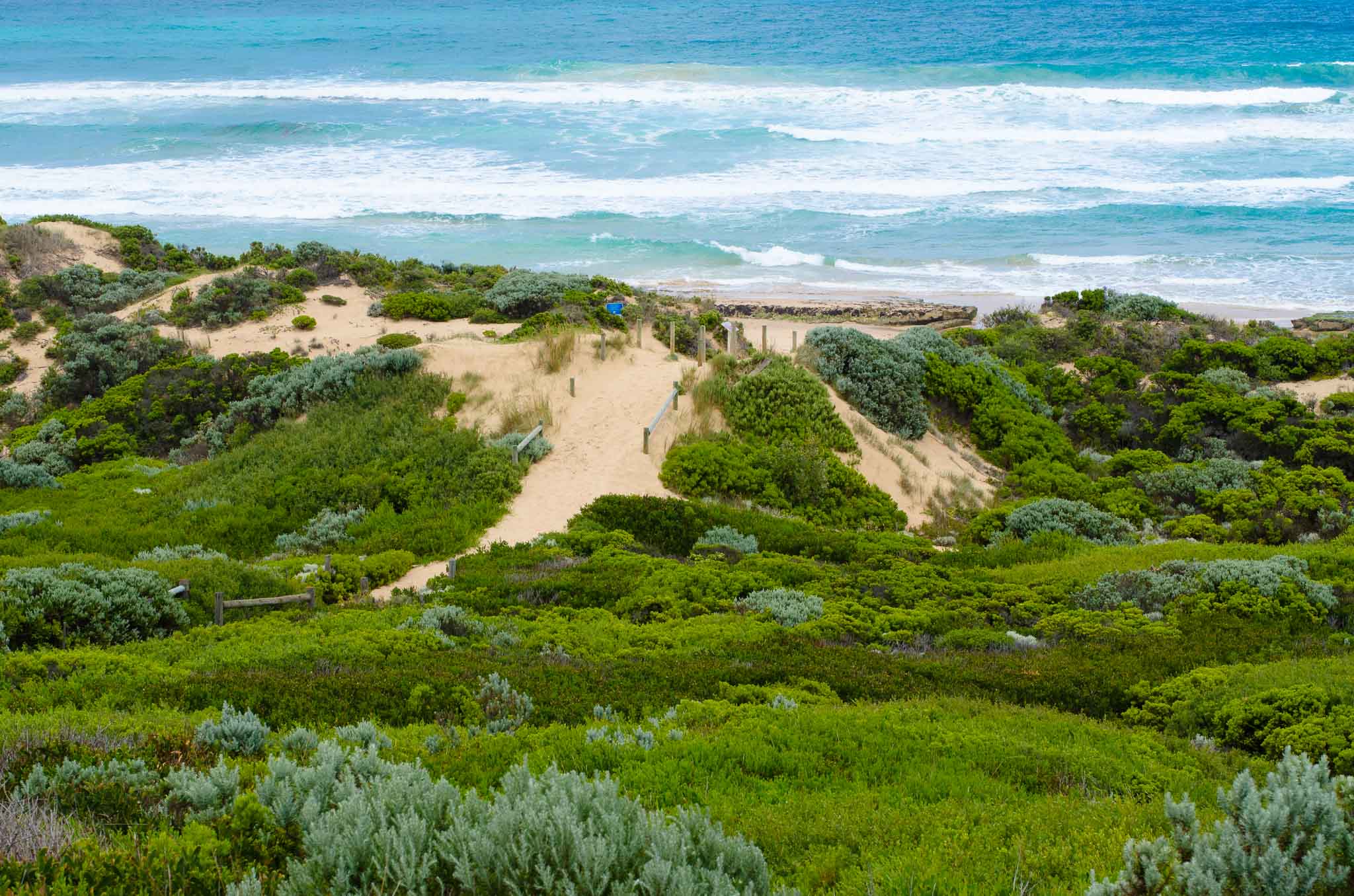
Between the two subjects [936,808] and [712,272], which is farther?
[712,272]

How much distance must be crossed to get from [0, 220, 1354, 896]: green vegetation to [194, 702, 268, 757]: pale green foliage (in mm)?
24

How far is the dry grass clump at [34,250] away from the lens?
27.8m

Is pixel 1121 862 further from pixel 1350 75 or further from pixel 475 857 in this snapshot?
pixel 1350 75

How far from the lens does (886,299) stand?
110 feet

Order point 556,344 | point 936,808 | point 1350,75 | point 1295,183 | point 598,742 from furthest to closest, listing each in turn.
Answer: point 1350,75 → point 1295,183 → point 556,344 → point 598,742 → point 936,808

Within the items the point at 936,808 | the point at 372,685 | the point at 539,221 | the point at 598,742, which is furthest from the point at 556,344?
the point at 539,221

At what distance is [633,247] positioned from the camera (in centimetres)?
3959

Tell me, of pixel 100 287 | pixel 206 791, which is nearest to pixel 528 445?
pixel 206 791

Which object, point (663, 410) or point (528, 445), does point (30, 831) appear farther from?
point (663, 410)

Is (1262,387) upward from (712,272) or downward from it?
downward

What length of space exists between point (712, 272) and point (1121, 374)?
664 inches

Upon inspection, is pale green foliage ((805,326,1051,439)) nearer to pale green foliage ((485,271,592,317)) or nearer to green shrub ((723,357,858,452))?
green shrub ((723,357,858,452))

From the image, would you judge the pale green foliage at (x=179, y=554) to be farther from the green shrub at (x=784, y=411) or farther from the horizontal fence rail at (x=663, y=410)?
the green shrub at (x=784, y=411)

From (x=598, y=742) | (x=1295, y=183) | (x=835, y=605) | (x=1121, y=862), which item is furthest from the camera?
(x=1295, y=183)
